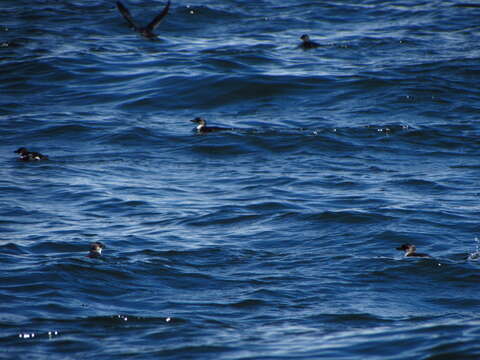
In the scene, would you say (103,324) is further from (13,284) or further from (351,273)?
(351,273)

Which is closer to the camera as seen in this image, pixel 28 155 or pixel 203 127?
pixel 28 155

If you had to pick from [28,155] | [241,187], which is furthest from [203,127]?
[28,155]

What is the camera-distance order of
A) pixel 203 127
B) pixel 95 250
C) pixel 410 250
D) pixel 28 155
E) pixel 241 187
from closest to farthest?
pixel 95 250, pixel 410 250, pixel 241 187, pixel 28 155, pixel 203 127

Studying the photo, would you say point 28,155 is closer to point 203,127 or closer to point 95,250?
point 203,127

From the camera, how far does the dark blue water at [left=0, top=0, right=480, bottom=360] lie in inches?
374

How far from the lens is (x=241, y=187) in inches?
598

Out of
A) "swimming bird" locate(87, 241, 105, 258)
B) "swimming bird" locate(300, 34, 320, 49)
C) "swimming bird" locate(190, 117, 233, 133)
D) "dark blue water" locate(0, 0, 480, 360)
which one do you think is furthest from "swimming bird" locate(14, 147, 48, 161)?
"swimming bird" locate(300, 34, 320, 49)

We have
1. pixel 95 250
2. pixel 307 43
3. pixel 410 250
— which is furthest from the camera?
pixel 307 43

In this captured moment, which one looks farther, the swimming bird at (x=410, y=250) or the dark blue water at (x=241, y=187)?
the swimming bird at (x=410, y=250)

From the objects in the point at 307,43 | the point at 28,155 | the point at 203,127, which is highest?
the point at 307,43

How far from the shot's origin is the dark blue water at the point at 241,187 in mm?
9500

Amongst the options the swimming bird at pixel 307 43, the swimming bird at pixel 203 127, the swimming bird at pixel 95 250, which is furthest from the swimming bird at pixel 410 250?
the swimming bird at pixel 307 43

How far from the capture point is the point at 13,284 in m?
10.7

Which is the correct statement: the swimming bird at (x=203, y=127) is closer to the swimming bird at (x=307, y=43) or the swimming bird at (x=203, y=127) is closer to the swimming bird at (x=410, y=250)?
the swimming bird at (x=307, y=43)
